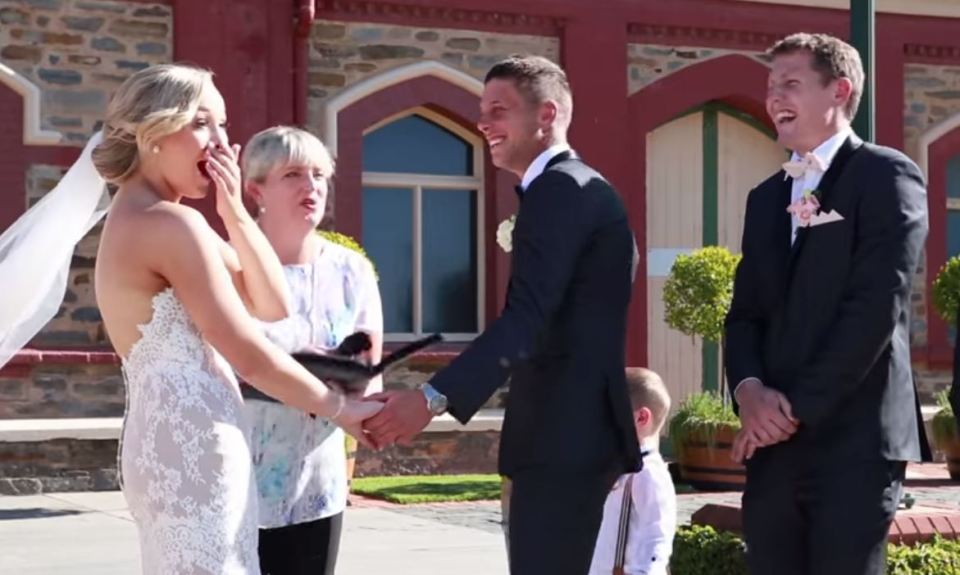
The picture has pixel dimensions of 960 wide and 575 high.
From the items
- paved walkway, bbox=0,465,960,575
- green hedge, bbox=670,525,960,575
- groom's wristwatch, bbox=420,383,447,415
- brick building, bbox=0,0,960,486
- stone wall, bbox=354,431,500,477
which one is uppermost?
brick building, bbox=0,0,960,486

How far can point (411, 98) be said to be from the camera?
1524cm

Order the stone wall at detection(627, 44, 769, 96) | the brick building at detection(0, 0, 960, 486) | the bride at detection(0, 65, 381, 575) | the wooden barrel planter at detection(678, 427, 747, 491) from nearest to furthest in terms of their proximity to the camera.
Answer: the bride at detection(0, 65, 381, 575) < the wooden barrel planter at detection(678, 427, 747, 491) < the brick building at detection(0, 0, 960, 486) < the stone wall at detection(627, 44, 769, 96)

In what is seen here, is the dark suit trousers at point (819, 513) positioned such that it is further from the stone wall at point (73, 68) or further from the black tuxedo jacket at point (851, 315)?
the stone wall at point (73, 68)

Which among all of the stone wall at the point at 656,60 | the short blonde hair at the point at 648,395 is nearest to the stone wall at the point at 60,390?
the stone wall at the point at 656,60

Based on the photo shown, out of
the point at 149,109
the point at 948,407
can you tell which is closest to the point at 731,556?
the point at 149,109

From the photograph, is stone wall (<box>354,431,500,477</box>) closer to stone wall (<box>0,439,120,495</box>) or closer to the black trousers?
stone wall (<box>0,439,120,495</box>)

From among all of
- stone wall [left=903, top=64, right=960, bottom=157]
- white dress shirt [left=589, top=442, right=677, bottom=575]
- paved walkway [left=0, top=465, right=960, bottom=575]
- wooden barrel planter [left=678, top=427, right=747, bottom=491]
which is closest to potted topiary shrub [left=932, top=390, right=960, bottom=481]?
paved walkway [left=0, top=465, right=960, bottom=575]

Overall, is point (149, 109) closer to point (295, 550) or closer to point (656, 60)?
point (295, 550)

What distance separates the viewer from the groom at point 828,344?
4793mm

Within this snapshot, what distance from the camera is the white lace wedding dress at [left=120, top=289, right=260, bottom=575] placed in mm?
4320

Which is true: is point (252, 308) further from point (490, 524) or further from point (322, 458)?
point (490, 524)

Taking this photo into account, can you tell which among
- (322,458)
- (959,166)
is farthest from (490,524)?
(959,166)

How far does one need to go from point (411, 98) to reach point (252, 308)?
10.4 m

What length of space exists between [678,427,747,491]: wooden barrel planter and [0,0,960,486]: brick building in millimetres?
1989
